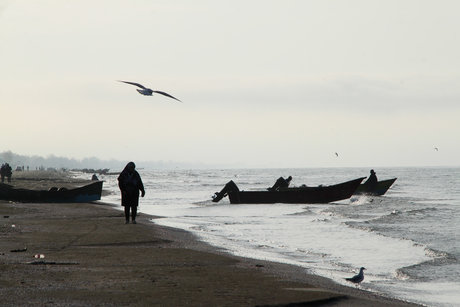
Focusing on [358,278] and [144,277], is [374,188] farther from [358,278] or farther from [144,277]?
[144,277]

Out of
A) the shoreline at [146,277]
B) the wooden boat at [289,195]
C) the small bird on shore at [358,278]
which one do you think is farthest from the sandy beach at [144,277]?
the wooden boat at [289,195]

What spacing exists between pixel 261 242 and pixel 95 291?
11.5 meters

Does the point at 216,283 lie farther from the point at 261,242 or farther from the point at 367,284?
the point at 261,242

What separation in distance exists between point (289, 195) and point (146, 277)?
111ft

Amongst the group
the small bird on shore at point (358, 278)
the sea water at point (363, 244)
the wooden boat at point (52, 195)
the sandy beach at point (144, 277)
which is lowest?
the sea water at point (363, 244)

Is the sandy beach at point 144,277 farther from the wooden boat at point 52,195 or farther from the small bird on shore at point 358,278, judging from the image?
the wooden boat at point 52,195

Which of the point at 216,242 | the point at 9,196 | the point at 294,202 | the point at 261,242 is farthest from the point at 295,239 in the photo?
the point at 294,202

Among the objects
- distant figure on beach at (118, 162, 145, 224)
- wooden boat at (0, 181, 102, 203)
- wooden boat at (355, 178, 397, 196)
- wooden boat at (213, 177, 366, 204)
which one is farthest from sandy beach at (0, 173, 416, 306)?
wooden boat at (355, 178, 397, 196)

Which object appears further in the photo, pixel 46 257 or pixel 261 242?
pixel 261 242

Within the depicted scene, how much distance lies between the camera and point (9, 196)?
35250 millimetres

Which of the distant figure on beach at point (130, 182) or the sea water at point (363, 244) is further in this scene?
the distant figure on beach at point (130, 182)

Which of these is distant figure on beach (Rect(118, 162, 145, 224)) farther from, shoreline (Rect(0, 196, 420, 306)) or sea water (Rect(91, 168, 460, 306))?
shoreline (Rect(0, 196, 420, 306))

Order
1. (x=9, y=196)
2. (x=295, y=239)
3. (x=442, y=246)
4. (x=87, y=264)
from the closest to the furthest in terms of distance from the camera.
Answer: (x=87, y=264)
(x=442, y=246)
(x=295, y=239)
(x=9, y=196)

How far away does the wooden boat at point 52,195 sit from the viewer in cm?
3547
